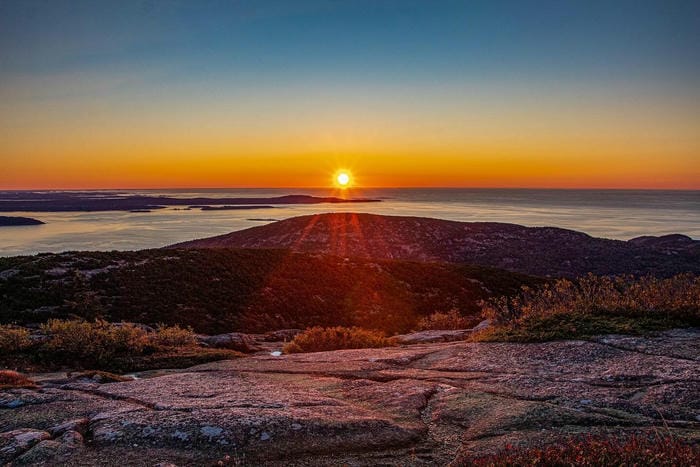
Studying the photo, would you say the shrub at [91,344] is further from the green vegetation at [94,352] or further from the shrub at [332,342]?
the shrub at [332,342]

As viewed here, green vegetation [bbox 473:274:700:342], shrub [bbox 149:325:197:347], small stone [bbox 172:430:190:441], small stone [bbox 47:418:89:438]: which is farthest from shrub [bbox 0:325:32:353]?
green vegetation [bbox 473:274:700:342]

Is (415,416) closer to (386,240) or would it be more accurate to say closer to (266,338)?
(266,338)

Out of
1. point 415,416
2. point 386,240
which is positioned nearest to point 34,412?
point 415,416

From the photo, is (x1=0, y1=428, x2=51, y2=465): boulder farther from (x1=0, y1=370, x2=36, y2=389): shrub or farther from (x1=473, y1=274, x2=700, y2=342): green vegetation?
(x1=473, y1=274, x2=700, y2=342): green vegetation

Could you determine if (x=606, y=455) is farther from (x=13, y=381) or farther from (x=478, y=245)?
(x=478, y=245)

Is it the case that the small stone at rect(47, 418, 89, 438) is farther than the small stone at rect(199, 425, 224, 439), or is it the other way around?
the small stone at rect(47, 418, 89, 438)

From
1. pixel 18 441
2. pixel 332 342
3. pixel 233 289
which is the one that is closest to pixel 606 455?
pixel 18 441
